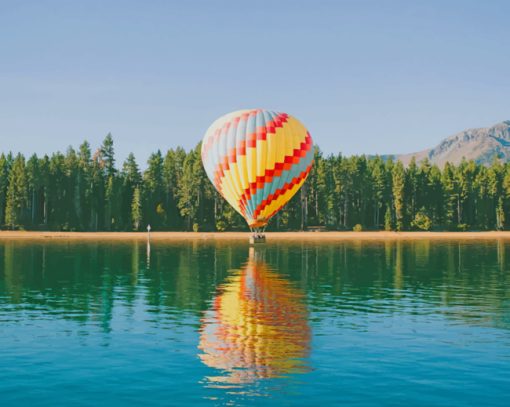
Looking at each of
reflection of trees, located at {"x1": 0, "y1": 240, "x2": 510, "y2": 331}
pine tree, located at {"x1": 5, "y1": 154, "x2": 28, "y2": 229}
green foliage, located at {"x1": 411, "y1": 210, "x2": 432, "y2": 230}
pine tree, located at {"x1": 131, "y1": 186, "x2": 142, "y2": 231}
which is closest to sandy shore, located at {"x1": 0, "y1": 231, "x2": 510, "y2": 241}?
pine tree, located at {"x1": 5, "y1": 154, "x2": 28, "y2": 229}

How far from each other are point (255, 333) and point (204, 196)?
12608 centimetres

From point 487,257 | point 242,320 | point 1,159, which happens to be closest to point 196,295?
point 242,320

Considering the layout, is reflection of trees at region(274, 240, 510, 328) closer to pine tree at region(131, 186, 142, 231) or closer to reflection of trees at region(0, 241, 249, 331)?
reflection of trees at region(0, 241, 249, 331)

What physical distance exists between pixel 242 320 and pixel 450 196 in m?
140

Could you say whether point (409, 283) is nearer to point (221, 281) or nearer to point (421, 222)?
point (221, 281)

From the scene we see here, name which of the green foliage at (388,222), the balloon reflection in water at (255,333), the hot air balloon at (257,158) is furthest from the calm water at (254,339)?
the green foliage at (388,222)

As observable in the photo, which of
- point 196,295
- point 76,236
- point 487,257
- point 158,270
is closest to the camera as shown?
point 196,295

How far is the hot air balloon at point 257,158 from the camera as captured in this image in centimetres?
7638

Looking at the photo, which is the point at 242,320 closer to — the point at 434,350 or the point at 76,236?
the point at 434,350

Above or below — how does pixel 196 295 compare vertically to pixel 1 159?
below

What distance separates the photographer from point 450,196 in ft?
536

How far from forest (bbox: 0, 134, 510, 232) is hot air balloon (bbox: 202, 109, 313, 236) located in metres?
66.7

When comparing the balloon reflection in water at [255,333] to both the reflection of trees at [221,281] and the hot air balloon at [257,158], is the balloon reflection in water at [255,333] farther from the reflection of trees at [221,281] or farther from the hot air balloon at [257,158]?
the hot air balloon at [257,158]

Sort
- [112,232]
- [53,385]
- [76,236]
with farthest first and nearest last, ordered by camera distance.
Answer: [112,232], [76,236], [53,385]
